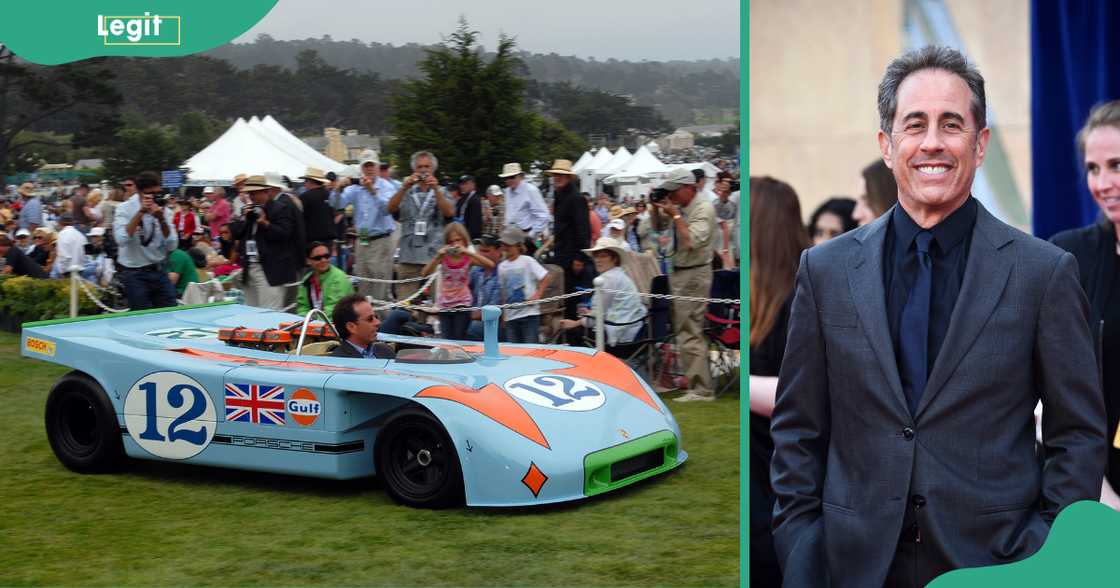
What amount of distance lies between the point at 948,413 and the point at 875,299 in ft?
1.06

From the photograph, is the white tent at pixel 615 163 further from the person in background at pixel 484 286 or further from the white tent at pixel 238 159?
the person in background at pixel 484 286

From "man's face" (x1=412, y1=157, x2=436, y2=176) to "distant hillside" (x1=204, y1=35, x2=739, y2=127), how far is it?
84 centimetres

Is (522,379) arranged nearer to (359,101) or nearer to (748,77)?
(748,77)

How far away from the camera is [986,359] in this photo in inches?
114

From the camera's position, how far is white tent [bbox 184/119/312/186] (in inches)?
557

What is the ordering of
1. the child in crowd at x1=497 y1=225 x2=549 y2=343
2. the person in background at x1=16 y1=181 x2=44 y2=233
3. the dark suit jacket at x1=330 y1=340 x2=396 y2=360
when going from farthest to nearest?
the person in background at x1=16 y1=181 x2=44 y2=233 → the child in crowd at x1=497 y1=225 x2=549 y2=343 → the dark suit jacket at x1=330 y1=340 x2=396 y2=360

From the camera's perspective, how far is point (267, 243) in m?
8.75

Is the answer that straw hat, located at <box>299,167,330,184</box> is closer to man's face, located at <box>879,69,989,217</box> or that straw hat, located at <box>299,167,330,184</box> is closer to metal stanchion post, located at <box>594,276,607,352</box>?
metal stanchion post, located at <box>594,276,607,352</box>

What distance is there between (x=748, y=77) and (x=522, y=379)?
8.70ft

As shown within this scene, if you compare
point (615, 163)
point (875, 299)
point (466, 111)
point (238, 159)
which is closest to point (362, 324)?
point (875, 299)

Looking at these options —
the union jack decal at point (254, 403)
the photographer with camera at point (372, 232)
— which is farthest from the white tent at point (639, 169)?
the union jack decal at point (254, 403)

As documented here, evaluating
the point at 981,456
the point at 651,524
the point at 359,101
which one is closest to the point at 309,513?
the point at 651,524

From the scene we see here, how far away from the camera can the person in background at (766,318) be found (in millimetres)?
3285

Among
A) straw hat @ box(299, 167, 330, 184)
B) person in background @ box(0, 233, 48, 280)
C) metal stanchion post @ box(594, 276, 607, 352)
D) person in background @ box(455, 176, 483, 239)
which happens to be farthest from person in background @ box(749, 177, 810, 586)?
person in background @ box(0, 233, 48, 280)
